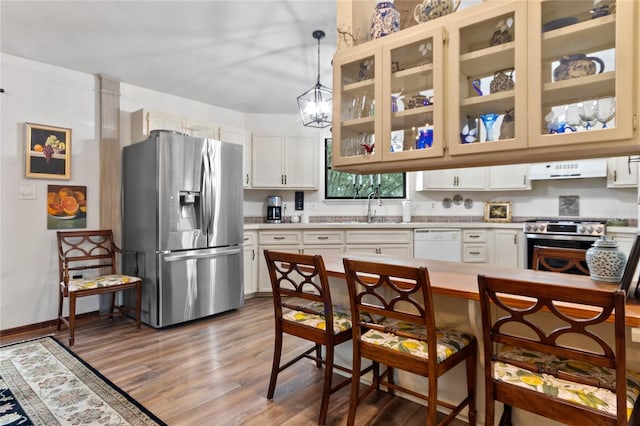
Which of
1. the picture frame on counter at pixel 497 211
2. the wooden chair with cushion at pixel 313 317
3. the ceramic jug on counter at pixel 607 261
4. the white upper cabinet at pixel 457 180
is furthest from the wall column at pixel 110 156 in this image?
the picture frame on counter at pixel 497 211

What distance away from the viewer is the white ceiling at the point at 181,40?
7.91 feet

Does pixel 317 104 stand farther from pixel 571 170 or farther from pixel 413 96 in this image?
pixel 571 170

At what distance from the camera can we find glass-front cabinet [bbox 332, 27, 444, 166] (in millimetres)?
1790

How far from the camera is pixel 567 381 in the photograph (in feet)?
3.82

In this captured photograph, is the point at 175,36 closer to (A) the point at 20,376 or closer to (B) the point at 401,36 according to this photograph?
(B) the point at 401,36

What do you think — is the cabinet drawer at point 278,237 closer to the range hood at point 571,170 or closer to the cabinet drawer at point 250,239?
the cabinet drawer at point 250,239

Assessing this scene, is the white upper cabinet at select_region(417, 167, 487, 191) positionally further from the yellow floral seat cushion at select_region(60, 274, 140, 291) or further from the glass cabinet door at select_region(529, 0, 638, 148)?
the yellow floral seat cushion at select_region(60, 274, 140, 291)

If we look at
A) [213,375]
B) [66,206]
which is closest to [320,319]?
[213,375]

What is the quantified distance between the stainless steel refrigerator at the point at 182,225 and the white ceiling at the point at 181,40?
0.71 metres

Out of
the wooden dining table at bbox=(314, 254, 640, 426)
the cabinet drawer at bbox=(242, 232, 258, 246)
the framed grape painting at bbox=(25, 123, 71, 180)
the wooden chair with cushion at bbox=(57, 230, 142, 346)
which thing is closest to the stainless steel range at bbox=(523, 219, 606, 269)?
the wooden dining table at bbox=(314, 254, 640, 426)

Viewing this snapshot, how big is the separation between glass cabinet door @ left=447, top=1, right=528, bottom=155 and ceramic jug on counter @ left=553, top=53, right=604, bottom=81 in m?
0.13

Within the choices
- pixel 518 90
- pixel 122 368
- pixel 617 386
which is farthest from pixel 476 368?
pixel 122 368

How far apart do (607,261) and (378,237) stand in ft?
9.40

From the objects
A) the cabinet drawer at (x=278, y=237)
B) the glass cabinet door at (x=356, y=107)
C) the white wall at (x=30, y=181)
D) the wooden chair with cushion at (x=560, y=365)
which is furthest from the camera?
the cabinet drawer at (x=278, y=237)
